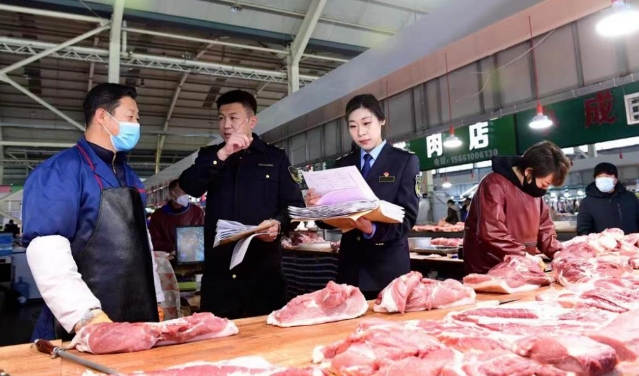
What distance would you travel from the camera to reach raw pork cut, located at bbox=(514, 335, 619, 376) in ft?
4.08

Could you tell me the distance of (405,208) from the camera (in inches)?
108

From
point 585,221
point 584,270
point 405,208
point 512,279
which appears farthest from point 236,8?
point 584,270

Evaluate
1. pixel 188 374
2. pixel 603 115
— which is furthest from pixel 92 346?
pixel 603 115

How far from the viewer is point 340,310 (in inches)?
81.1

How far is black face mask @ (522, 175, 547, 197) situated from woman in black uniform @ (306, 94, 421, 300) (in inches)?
47.7

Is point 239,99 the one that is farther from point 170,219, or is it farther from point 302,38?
point 302,38

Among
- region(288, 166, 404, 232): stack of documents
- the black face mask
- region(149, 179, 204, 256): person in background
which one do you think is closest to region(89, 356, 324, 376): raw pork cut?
region(288, 166, 404, 232): stack of documents

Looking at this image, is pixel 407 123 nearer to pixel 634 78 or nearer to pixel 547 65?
pixel 547 65

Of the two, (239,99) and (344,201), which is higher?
(239,99)

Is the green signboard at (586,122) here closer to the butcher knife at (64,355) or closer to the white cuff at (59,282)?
the white cuff at (59,282)

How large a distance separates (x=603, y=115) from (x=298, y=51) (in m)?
6.17

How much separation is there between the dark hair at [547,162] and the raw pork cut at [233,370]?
281 cm

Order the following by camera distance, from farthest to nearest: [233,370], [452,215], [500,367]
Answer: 1. [452,215]
2. [233,370]
3. [500,367]

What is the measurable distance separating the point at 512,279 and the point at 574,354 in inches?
56.3
